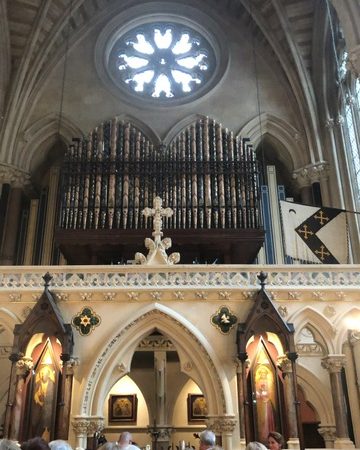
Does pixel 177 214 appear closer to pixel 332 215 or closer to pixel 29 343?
pixel 332 215

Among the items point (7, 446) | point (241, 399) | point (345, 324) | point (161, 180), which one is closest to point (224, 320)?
point (241, 399)

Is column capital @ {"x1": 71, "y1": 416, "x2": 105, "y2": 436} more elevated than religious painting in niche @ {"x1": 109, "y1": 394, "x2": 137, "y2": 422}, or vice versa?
religious painting in niche @ {"x1": 109, "y1": 394, "x2": 137, "y2": 422}

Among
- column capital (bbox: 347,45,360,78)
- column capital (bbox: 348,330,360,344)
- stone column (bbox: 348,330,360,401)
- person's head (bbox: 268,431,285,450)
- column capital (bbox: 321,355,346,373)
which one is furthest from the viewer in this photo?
stone column (bbox: 348,330,360,401)

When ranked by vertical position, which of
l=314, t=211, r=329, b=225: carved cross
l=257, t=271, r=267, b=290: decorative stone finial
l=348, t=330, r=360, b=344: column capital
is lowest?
l=348, t=330, r=360, b=344: column capital

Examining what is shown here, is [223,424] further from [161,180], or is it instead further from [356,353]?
[161,180]

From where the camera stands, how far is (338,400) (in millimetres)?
9852

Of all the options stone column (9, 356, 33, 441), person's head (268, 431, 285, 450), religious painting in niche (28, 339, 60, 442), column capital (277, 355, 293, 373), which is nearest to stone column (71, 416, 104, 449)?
religious painting in niche (28, 339, 60, 442)

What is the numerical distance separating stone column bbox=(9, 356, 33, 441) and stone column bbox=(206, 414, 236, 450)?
330 cm

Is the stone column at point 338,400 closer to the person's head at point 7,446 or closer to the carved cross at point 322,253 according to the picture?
the carved cross at point 322,253

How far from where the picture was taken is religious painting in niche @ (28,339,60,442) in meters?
9.56

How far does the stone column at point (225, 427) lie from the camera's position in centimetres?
937

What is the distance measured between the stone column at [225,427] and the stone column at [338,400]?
1.88 meters

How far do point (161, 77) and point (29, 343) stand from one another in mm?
10765

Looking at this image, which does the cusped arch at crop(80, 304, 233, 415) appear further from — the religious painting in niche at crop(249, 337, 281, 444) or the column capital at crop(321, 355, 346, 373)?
the column capital at crop(321, 355, 346, 373)
